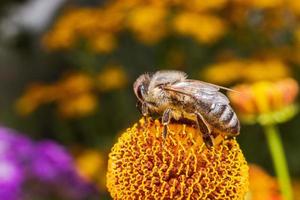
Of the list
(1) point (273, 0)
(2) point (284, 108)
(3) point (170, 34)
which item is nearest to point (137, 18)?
(3) point (170, 34)

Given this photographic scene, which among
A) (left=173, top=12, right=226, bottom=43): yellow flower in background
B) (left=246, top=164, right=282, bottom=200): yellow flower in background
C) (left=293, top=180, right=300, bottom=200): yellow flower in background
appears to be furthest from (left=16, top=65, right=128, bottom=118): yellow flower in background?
(left=246, top=164, right=282, bottom=200): yellow flower in background

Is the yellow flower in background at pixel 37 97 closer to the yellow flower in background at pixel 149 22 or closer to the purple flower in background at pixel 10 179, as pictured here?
the yellow flower in background at pixel 149 22

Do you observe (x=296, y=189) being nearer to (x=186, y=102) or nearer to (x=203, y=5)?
(x=203, y=5)

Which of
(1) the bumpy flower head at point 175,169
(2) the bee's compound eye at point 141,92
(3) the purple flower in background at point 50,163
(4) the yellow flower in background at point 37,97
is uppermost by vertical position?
(4) the yellow flower in background at point 37,97

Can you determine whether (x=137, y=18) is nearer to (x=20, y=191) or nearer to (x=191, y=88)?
(x=20, y=191)

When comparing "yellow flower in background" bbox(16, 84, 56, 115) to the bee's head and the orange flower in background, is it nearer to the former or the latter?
the orange flower in background

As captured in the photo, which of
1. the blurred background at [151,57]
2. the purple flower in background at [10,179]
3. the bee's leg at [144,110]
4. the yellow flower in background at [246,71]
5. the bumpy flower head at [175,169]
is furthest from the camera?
the blurred background at [151,57]

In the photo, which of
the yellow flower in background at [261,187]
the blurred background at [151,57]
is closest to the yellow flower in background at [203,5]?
the blurred background at [151,57]
